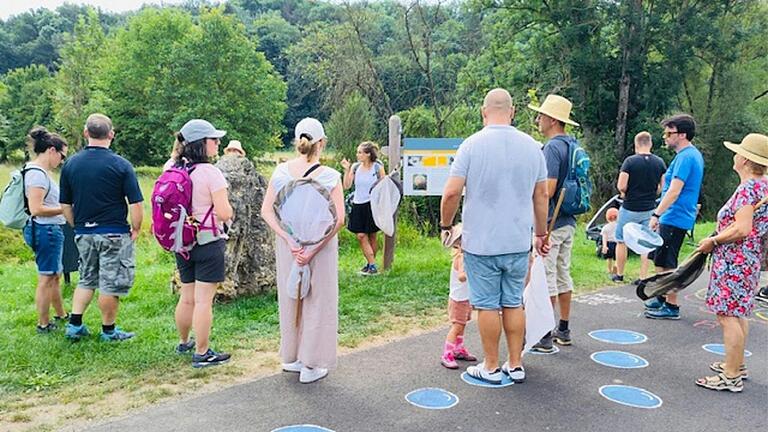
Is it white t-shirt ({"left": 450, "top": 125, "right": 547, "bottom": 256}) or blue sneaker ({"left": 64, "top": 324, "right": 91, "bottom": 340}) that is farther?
blue sneaker ({"left": 64, "top": 324, "right": 91, "bottom": 340})

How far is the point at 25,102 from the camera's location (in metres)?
53.5

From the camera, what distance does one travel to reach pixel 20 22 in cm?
7994

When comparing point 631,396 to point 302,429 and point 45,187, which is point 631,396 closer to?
point 302,429

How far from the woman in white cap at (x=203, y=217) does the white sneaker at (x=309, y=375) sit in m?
0.74

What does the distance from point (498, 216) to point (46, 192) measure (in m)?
3.56

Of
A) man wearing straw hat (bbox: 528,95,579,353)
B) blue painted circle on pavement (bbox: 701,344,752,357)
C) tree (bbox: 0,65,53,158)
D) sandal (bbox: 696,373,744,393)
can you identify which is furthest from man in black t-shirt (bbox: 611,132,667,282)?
tree (bbox: 0,65,53,158)

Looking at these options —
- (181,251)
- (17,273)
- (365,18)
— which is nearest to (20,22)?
(365,18)

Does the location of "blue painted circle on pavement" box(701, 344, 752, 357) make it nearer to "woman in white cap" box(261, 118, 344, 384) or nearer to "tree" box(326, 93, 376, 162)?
"woman in white cap" box(261, 118, 344, 384)

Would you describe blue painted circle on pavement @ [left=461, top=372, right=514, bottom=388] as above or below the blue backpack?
below

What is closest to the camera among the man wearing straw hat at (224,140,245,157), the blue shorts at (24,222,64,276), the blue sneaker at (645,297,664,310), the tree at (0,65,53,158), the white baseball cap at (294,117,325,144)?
the white baseball cap at (294,117,325,144)

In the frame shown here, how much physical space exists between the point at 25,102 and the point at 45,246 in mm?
57747

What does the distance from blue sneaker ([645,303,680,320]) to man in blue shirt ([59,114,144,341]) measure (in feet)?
15.1

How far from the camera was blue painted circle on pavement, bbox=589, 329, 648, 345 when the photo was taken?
4906 mm

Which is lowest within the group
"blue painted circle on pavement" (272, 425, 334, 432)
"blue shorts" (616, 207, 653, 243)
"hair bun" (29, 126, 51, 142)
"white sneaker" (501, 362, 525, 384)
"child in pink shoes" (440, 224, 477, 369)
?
"blue painted circle on pavement" (272, 425, 334, 432)
